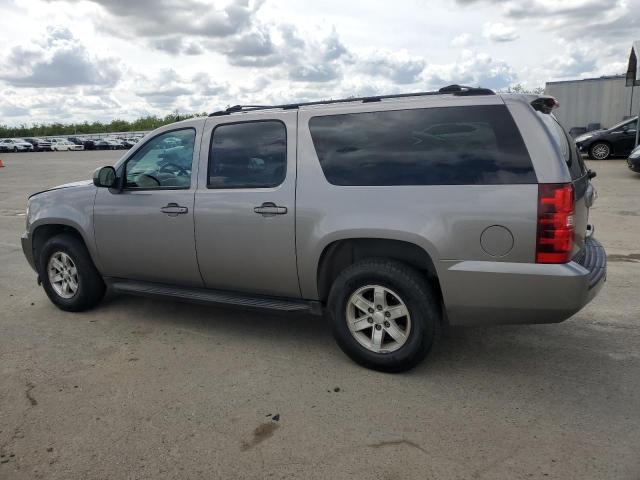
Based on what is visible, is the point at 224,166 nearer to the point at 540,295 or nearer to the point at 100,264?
the point at 100,264

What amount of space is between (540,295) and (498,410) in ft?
2.39

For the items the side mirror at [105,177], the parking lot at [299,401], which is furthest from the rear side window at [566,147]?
the side mirror at [105,177]

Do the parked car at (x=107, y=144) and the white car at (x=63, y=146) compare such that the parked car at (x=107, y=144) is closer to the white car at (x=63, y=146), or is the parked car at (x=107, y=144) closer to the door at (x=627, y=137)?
the white car at (x=63, y=146)

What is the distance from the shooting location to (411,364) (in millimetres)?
3627

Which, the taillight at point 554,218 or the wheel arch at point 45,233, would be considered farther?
the wheel arch at point 45,233

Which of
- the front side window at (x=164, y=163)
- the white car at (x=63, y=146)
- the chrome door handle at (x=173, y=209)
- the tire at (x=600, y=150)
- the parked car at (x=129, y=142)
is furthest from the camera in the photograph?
the white car at (x=63, y=146)

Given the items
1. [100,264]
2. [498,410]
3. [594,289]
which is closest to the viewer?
[498,410]

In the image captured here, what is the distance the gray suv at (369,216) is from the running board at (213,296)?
0.04 feet

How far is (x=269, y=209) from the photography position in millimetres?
3902

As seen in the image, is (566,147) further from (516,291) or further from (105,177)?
(105,177)

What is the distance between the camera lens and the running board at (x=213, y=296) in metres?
3.98

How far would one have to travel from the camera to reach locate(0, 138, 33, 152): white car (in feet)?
172

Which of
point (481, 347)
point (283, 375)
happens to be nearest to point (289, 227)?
point (283, 375)

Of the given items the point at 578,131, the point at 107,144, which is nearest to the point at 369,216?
the point at 578,131
